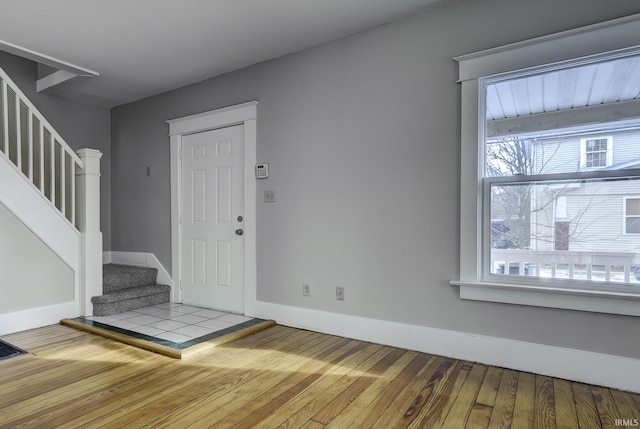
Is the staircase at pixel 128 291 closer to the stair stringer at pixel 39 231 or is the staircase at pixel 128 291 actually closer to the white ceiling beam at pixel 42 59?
the stair stringer at pixel 39 231

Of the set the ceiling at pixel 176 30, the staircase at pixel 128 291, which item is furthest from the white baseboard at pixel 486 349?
the ceiling at pixel 176 30

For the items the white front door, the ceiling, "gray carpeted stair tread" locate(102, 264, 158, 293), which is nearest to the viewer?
the ceiling

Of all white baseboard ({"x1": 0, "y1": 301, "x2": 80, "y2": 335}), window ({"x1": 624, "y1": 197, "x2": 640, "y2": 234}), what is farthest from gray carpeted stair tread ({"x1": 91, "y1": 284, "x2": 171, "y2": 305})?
window ({"x1": 624, "y1": 197, "x2": 640, "y2": 234})

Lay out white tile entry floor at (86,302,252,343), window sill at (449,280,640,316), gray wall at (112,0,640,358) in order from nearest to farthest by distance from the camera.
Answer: window sill at (449,280,640,316)
gray wall at (112,0,640,358)
white tile entry floor at (86,302,252,343)

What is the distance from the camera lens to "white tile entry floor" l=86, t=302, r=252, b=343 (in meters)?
3.17

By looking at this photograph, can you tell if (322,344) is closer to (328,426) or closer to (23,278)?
(328,426)

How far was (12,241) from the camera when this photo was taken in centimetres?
328

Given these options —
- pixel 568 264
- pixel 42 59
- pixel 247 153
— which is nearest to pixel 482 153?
pixel 568 264

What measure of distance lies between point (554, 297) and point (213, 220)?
317 centimetres

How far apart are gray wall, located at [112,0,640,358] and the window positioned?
0.52 m

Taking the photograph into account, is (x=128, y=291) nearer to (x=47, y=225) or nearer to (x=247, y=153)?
(x=47, y=225)

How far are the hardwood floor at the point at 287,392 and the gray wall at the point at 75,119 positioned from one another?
105 inches

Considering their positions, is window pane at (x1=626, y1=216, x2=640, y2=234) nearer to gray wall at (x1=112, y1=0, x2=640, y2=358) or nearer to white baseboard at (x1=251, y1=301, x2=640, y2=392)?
gray wall at (x1=112, y1=0, x2=640, y2=358)

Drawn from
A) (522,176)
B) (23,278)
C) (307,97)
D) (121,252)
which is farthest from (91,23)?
(522,176)
